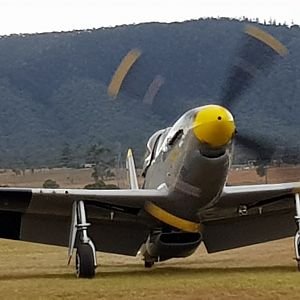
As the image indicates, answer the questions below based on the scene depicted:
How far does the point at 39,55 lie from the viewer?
112 m

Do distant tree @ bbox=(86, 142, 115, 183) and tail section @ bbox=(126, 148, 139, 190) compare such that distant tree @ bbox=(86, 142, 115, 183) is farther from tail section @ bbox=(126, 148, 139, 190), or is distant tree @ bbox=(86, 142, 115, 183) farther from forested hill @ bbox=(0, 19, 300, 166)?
tail section @ bbox=(126, 148, 139, 190)

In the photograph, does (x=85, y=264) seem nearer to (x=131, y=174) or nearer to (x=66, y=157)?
(x=131, y=174)

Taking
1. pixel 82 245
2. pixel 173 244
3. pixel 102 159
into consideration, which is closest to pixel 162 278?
pixel 82 245

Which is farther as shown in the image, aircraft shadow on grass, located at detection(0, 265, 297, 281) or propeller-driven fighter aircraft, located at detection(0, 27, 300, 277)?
aircraft shadow on grass, located at detection(0, 265, 297, 281)

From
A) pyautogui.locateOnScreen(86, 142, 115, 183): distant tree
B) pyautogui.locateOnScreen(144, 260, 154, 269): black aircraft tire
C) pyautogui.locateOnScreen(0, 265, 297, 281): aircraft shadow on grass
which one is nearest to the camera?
pyautogui.locateOnScreen(0, 265, 297, 281): aircraft shadow on grass

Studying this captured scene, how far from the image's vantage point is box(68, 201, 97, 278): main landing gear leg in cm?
1739

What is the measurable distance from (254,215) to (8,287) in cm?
817

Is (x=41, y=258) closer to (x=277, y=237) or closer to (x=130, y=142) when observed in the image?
(x=277, y=237)

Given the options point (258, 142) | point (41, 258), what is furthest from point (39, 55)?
point (258, 142)

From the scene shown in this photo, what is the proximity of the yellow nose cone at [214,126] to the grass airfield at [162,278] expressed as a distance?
2460 millimetres

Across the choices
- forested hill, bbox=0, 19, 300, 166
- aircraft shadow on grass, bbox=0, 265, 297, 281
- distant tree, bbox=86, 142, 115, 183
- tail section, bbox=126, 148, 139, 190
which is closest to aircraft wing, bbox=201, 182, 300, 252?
aircraft shadow on grass, bbox=0, 265, 297, 281

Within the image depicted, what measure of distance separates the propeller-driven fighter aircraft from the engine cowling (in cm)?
2

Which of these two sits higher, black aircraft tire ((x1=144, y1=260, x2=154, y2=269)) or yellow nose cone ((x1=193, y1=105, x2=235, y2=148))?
yellow nose cone ((x1=193, y1=105, x2=235, y2=148))

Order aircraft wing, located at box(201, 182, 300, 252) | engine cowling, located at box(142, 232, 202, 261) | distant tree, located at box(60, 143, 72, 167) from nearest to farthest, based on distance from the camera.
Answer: aircraft wing, located at box(201, 182, 300, 252)
engine cowling, located at box(142, 232, 202, 261)
distant tree, located at box(60, 143, 72, 167)
